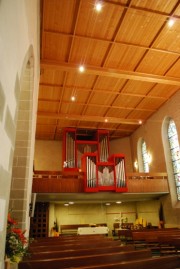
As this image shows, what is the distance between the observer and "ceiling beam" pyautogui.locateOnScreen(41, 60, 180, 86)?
7230 millimetres

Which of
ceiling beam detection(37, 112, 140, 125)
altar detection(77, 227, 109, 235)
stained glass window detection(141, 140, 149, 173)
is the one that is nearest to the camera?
altar detection(77, 227, 109, 235)

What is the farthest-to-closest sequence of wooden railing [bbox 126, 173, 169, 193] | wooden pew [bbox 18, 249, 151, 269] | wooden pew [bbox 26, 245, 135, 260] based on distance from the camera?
1. wooden railing [bbox 126, 173, 169, 193]
2. wooden pew [bbox 26, 245, 135, 260]
3. wooden pew [bbox 18, 249, 151, 269]

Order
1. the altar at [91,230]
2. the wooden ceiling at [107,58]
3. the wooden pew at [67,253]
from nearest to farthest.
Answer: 1. the wooden pew at [67,253]
2. the wooden ceiling at [107,58]
3. the altar at [91,230]

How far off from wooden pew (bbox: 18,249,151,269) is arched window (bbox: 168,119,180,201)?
23.0ft

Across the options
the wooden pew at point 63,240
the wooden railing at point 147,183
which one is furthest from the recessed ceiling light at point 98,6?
the wooden railing at point 147,183

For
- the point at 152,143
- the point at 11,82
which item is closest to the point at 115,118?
the point at 152,143

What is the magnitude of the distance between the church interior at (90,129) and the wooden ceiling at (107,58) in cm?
3

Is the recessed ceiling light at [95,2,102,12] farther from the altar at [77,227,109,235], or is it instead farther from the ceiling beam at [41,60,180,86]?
the altar at [77,227,109,235]

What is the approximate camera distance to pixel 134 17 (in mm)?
5902

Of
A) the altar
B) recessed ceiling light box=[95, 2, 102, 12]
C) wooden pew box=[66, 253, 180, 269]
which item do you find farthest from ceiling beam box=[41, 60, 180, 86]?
the altar

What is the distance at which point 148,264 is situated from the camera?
2.75 m

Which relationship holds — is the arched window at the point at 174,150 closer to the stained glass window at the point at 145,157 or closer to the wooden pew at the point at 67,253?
the stained glass window at the point at 145,157

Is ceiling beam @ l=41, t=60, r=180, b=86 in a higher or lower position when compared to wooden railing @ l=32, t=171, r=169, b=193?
higher

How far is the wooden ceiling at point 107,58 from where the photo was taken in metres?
5.76
